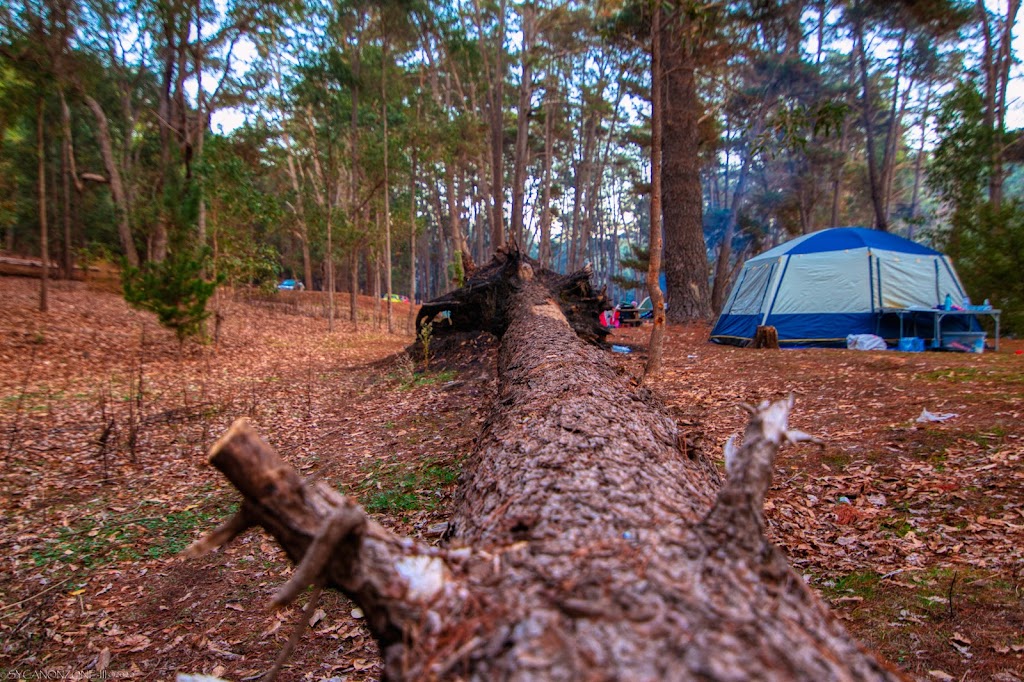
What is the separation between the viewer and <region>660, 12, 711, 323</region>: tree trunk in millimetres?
12531

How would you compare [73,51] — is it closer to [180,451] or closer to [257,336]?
[257,336]

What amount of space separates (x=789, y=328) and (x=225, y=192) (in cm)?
1267

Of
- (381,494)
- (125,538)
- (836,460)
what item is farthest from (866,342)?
(125,538)

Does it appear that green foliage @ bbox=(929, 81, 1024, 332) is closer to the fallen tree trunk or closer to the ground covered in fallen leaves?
the ground covered in fallen leaves

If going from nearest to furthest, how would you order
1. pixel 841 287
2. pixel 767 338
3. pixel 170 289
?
pixel 170 289 → pixel 767 338 → pixel 841 287

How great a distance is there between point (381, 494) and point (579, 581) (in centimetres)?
307

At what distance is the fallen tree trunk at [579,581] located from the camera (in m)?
0.94

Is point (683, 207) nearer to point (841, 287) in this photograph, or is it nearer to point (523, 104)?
point (841, 287)

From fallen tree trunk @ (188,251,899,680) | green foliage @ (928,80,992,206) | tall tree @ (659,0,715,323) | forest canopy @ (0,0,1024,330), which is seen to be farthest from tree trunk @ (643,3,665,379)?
green foliage @ (928,80,992,206)

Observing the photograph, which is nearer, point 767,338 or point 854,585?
point 854,585

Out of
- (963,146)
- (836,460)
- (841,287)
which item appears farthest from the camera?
(963,146)

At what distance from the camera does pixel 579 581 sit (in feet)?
3.66

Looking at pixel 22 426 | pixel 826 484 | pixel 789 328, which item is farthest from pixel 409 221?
pixel 826 484

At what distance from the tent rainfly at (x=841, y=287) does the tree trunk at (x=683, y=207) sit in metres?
2.30
